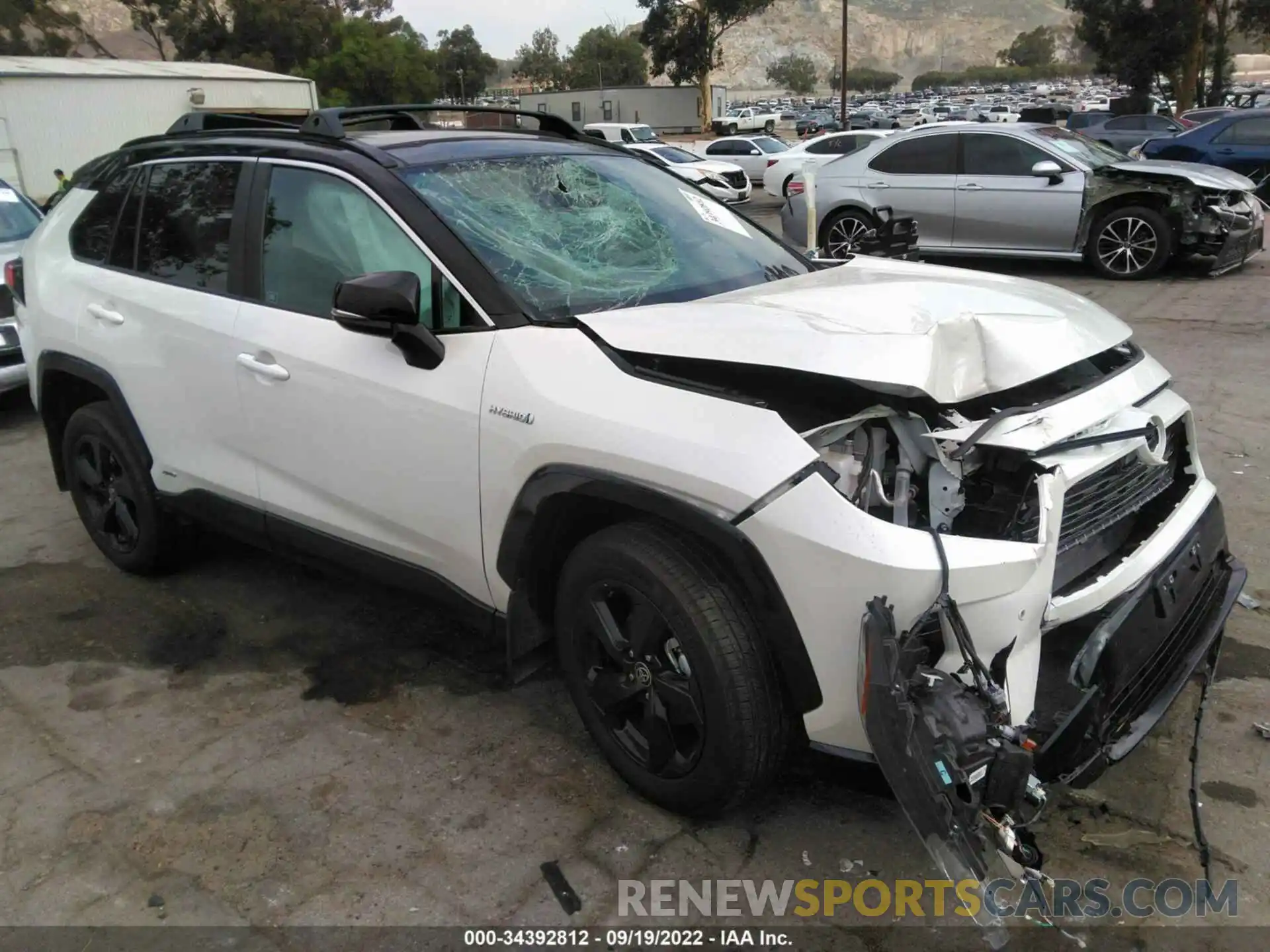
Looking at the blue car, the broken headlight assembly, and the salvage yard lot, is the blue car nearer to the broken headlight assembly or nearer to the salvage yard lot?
the salvage yard lot

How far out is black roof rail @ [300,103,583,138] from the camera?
3367mm

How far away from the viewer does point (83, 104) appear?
24.3 m

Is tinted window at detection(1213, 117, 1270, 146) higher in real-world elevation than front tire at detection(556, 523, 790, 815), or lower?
higher

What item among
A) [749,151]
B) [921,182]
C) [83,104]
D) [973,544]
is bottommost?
[973,544]

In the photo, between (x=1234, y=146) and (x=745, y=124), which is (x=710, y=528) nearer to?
(x=1234, y=146)

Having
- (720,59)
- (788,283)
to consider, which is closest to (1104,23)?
(720,59)

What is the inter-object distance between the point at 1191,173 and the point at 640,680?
32.3ft

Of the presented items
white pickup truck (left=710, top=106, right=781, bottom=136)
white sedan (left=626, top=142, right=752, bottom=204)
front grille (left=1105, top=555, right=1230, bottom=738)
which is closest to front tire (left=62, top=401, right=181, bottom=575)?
front grille (left=1105, top=555, right=1230, bottom=738)

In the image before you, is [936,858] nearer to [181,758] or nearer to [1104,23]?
[181,758]

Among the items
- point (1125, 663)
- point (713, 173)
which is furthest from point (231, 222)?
point (713, 173)

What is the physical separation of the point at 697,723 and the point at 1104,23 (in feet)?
120

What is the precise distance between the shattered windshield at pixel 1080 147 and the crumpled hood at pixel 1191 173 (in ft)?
0.69

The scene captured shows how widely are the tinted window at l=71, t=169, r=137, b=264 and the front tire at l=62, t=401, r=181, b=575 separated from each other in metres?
0.64

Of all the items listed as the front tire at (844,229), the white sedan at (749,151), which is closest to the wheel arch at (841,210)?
the front tire at (844,229)
